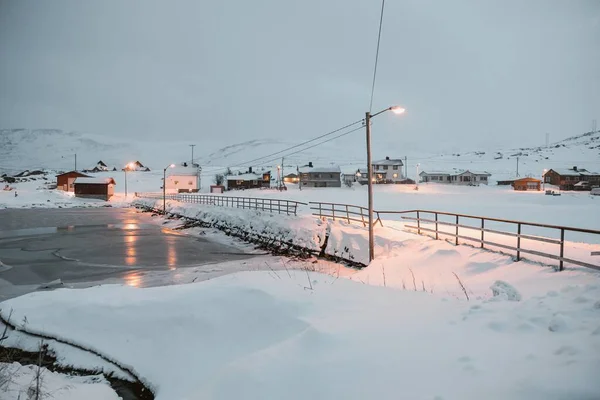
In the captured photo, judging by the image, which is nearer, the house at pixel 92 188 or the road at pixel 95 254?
the road at pixel 95 254

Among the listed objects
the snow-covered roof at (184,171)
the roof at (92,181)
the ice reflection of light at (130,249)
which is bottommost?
the ice reflection of light at (130,249)

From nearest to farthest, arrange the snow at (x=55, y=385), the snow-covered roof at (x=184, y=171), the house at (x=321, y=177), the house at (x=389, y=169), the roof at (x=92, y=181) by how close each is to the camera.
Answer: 1. the snow at (x=55, y=385)
2. the roof at (x=92, y=181)
3. the house at (x=321, y=177)
4. the snow-covered roof at (x=184, y=171)
5. the house at (x=389, y=169)

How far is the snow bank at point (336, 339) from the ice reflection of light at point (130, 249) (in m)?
10.3

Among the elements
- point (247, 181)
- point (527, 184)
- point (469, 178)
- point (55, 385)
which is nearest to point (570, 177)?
point (527, 184)

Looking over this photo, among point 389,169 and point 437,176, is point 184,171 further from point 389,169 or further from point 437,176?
point 437,176

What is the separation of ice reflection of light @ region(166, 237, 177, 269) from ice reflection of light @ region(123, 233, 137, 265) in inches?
69.3

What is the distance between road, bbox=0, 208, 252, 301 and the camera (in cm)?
1623

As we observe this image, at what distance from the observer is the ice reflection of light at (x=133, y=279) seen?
15.1 metres

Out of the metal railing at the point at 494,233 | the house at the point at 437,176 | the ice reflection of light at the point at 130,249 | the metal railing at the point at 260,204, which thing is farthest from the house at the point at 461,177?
the ice reflection of light at the point at 130,249

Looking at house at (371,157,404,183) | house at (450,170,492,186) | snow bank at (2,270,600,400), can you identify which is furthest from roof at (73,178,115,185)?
house at (450,170,492,186)

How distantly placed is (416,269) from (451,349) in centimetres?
887

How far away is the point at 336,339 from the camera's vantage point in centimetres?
602

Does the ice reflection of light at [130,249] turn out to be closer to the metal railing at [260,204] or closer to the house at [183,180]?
the metal railing at [260,204]

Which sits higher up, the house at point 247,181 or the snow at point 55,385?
the house at point 247,181
